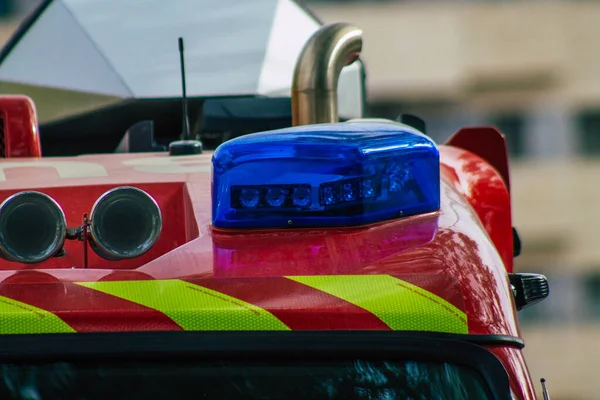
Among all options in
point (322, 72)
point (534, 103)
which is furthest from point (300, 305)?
point (534, 103)

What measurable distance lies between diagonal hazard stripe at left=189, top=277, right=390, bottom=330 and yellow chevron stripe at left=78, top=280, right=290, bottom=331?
0.01 m

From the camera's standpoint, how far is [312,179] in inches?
85.3

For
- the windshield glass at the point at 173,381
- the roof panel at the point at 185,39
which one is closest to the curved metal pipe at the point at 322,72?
the roof panel at the point at 185,39

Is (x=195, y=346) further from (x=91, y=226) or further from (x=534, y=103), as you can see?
(x=534, y=103)

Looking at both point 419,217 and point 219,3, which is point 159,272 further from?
point 219,3

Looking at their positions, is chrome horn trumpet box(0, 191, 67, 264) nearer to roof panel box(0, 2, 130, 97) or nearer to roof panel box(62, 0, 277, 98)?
roof panel box(62, 0, 277, 98)

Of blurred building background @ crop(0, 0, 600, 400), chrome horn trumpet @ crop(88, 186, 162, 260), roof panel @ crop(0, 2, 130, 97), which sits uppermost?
roof panel @ crop(0, 2, 130, 97)

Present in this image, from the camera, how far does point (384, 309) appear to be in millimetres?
1988

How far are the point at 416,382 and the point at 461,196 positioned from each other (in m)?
0.70

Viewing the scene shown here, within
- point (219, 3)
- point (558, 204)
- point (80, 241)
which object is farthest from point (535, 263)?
point (80, 241)

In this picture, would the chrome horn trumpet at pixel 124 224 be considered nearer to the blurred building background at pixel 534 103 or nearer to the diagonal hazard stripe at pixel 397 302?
the diagonal hazard stripe at pixel 397 302

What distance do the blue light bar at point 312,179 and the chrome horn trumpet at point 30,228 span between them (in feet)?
0.84

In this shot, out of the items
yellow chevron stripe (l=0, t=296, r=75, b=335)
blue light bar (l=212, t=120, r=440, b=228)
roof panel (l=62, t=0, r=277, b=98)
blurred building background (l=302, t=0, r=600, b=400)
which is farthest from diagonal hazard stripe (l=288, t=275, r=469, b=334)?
blurred building background (l=302, t=0, r=600, b=400)

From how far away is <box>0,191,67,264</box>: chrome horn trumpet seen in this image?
2.08 meters
